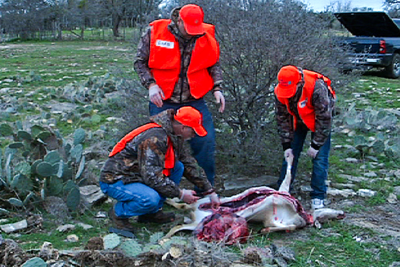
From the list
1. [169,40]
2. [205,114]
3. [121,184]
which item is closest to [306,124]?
[205,114]

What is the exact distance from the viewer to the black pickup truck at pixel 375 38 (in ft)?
40.8

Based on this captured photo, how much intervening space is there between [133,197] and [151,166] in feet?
1.07

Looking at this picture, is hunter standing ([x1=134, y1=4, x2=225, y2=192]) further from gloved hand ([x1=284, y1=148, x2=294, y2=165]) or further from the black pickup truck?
the black pickup truck

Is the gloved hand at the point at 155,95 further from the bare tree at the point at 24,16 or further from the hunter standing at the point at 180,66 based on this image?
the bare tree at the point at 24,16

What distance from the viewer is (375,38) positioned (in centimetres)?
1273

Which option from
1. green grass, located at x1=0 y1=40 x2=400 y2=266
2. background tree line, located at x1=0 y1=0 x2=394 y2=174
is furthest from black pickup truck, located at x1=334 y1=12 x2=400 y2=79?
background tree line, located at x1=0 y1=0 x2=394 y2=174

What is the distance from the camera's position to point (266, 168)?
5.28 meters

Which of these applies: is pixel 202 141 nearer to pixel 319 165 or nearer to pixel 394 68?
pixel 319 165

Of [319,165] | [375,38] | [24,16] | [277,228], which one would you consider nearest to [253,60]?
[319,165]

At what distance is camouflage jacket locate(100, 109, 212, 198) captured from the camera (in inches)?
144

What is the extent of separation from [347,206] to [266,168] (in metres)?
0.99

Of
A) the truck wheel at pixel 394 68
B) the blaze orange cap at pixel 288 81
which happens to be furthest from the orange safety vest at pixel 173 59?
the truck wheel at pixel 394 68

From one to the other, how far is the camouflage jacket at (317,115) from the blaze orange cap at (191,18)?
38.8 inches

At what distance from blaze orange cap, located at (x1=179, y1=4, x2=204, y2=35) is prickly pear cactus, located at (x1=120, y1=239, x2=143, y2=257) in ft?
5.59
